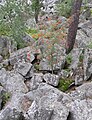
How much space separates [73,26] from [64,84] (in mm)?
2496

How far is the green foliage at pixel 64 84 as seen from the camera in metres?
7.41

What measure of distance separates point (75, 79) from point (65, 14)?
857cm

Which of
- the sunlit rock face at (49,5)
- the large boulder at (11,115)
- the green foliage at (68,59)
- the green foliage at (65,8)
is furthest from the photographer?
the sunlit rock face at (49,5)

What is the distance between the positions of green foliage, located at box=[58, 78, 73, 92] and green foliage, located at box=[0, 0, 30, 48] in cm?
314

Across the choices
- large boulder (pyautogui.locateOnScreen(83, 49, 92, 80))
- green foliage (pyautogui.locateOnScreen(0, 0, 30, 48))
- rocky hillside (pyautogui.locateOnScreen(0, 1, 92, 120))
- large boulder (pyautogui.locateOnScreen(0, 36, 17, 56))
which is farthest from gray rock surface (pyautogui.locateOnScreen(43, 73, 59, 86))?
green foliage (pyautogui.locateOnScreen(0, 0, 30, 48))

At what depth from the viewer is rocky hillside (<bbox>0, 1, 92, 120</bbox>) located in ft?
17.3

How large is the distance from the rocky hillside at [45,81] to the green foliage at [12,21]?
1.23 ft

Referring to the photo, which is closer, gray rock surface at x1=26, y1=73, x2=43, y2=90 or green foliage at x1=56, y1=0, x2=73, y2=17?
gray rock surface at x1=26, y1=73, x2=43, y2=90

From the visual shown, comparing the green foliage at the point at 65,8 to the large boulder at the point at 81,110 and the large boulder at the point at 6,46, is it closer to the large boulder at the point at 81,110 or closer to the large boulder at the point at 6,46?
the large boulder at the point at 6,46

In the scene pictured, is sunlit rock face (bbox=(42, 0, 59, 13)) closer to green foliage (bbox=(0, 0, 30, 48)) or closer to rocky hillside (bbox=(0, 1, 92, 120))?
green foliage (bbox=(0, 0, 30, 48))

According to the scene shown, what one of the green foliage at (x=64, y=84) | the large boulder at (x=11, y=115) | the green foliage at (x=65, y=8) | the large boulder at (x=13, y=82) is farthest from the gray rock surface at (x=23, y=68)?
the green foliage at (x=65, y=8)

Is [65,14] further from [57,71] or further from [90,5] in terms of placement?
[57,71]

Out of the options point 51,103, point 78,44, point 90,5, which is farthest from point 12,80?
point 90,5

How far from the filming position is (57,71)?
26.7ft
